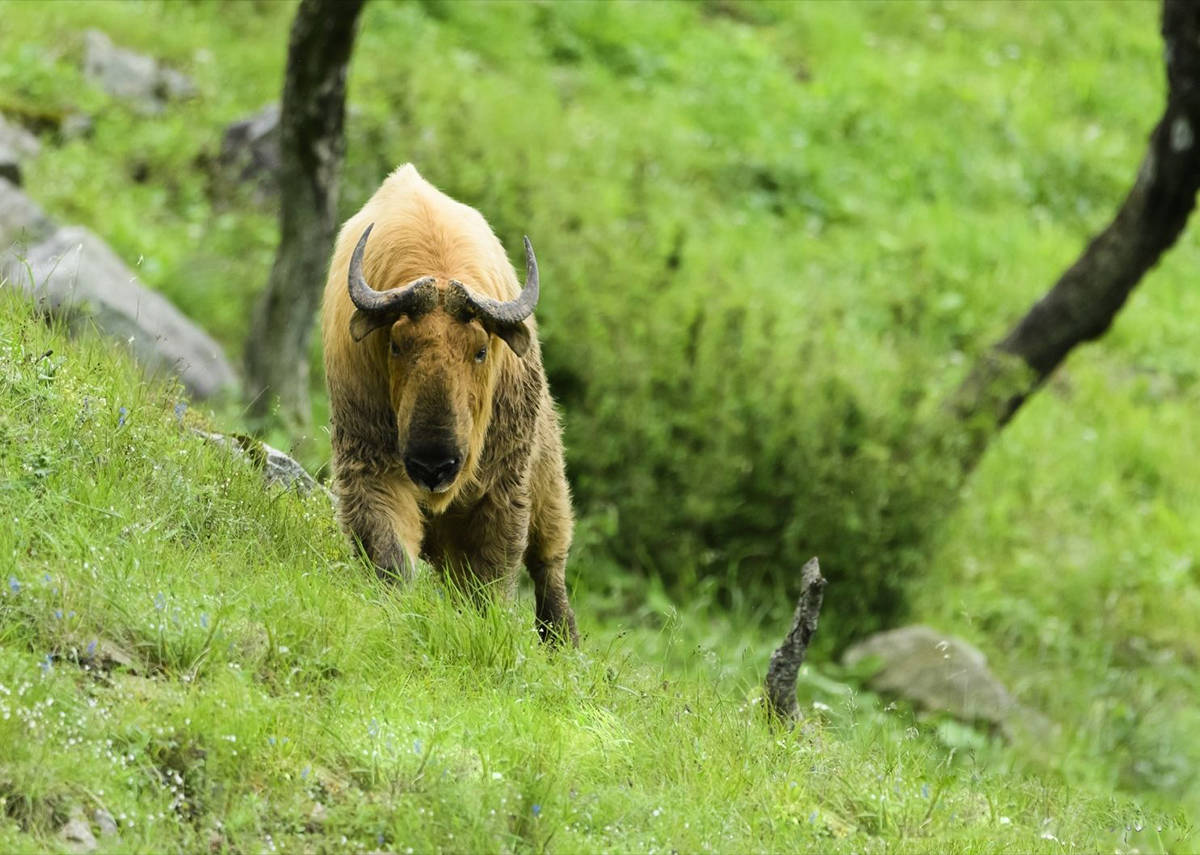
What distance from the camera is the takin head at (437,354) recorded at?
5.35 m

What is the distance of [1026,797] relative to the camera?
558 cm

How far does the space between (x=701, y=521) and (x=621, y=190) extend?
13.3ft

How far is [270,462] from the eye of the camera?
638 centimetres

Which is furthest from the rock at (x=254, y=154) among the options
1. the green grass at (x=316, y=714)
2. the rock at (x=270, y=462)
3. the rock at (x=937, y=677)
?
the green grass at (x=316, y=714)

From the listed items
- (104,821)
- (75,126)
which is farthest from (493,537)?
(75,126)

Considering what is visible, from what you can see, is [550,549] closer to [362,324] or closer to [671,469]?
[362,324]

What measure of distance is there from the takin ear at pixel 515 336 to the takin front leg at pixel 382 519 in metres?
0.65

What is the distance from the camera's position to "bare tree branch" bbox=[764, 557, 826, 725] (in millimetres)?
5582

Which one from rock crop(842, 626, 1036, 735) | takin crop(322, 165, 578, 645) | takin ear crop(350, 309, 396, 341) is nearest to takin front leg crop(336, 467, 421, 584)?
takin crop(322, 165, 578, 645)

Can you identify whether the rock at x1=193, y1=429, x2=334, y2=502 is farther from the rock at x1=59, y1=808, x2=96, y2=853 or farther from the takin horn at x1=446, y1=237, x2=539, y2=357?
the rock at x1=59, y1=808, x2=96, y2=853

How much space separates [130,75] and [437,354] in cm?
1024

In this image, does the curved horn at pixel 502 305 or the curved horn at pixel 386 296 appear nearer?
the curved horn at pixel 386 296

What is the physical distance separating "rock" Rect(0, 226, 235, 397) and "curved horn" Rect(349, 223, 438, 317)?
2726 millimetres

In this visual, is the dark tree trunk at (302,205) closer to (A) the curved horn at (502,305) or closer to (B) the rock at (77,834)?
(A) the curved horn at (502,305)
